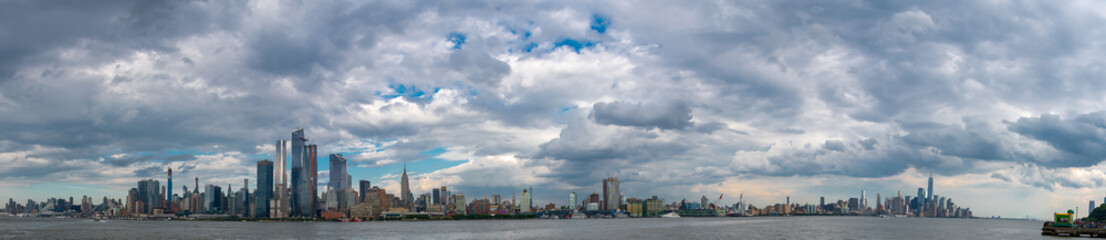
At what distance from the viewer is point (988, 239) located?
17262 centimetres

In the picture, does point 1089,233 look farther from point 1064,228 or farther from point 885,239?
point 885,239

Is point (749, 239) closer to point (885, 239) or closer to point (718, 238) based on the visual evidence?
point (718, 238)

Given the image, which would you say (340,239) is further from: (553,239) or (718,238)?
(718,238)

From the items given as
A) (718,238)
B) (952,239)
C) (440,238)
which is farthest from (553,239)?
(952,239)

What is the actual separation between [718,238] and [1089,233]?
8125 centimetres

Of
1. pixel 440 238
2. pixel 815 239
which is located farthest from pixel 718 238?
pixel 440 238

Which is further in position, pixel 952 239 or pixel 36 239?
pixel 952 239

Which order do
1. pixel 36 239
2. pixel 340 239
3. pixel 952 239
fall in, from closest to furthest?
pixel 36 239 < pixel 340 239 < pixel 952 239

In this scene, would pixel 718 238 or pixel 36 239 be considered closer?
pixel 36 239

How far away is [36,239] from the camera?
147000 mm

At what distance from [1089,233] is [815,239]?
60.4m

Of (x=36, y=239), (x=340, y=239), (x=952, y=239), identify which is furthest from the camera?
(x=952, y=239)

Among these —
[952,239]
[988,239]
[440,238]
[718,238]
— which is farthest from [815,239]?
[440,238]

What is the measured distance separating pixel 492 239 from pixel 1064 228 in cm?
13616
